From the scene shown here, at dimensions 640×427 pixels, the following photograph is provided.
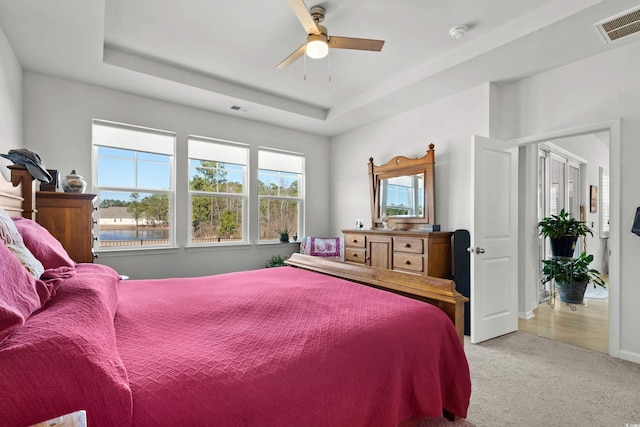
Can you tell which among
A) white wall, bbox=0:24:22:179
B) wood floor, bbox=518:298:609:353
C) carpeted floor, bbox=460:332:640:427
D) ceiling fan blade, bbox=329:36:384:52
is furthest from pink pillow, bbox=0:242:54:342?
wood floor, bbox=518:298:609:353

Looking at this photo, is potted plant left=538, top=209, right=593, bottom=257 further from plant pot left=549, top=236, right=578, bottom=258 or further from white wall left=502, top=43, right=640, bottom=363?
white wall left=502, top=43, right=640, bottom=363

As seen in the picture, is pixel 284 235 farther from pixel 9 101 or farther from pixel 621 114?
pixel 621 114

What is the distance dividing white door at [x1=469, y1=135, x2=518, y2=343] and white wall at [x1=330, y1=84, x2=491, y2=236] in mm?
365

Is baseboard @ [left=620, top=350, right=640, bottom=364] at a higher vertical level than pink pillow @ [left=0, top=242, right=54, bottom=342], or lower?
lower

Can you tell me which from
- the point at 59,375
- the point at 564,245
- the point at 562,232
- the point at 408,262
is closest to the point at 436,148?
the point at 408,262

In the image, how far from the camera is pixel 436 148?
409 centimetres

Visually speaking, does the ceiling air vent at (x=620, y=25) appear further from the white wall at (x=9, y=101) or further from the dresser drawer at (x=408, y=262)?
the white wall at (x=9, y=101)

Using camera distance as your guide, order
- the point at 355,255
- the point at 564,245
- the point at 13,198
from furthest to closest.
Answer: the point at 355,255, the point at 564,245, the point at 13,198

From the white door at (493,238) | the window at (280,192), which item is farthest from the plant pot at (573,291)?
the window at (280,192)

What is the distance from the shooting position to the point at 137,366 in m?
0.95

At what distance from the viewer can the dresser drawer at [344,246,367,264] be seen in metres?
4.39

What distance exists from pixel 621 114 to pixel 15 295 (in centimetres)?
416

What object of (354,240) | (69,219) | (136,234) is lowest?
(354,240)

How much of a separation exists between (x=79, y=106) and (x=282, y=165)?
8.96ft
